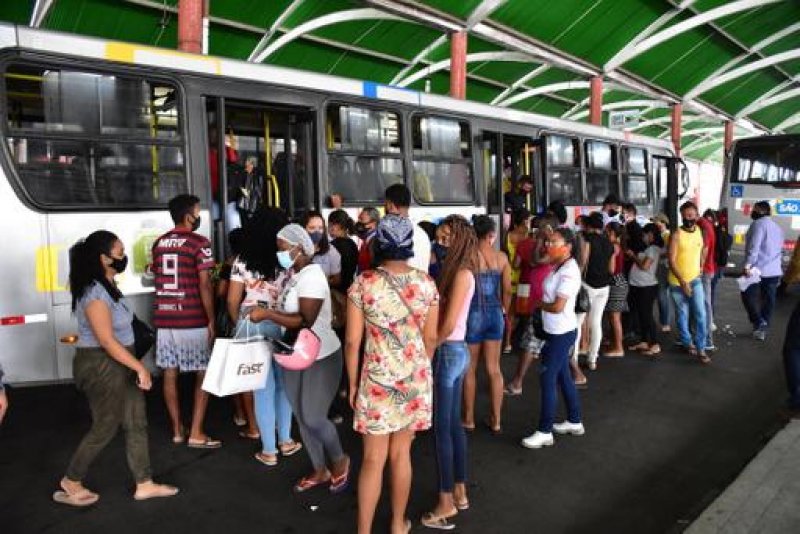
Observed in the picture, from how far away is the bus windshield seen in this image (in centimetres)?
1232

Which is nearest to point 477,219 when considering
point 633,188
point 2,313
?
point 2,313

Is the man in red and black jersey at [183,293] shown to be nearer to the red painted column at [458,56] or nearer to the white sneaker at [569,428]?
the white sneaker at [569,428]

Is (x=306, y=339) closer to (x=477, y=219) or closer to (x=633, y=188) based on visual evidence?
(x=477, y=219)

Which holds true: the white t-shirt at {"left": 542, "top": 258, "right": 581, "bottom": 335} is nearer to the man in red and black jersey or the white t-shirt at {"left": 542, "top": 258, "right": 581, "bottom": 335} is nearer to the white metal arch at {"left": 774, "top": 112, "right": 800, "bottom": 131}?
the man in red and black jersey

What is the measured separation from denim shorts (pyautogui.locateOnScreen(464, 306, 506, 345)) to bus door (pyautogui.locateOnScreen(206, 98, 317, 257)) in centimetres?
236

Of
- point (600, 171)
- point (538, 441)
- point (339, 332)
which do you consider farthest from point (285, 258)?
point (600, 171)

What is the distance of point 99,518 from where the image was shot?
358cm

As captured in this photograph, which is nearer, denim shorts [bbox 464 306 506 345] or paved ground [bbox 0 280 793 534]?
paved ground [bbox 0 280 793 534]

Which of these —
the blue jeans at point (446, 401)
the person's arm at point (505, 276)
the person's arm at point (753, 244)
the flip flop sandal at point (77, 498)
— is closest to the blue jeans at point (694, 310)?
the person's arm at point (753, 244)

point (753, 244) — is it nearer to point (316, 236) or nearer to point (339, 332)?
point (339, 332)

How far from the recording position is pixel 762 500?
11.2ft

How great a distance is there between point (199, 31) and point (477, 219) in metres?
6.25

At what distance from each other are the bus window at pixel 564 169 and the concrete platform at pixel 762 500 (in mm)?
5936

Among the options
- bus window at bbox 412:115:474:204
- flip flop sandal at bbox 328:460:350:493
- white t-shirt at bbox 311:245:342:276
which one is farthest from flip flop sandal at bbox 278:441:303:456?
bus window at bbox 412:115:474:204
